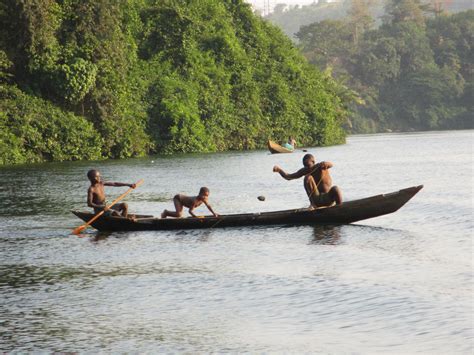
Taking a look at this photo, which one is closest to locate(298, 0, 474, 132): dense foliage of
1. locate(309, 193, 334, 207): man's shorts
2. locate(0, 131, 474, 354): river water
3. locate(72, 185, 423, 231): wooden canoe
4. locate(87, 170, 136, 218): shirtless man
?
locate(0, 131, 474, 354): river water

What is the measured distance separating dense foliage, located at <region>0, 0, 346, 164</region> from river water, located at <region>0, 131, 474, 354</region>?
19917 millimetres

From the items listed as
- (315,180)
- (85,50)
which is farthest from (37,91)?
(315,180)

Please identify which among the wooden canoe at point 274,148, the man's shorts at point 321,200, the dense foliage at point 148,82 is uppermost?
the dense foliage at point 148,82

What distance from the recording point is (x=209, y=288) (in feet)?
44.8

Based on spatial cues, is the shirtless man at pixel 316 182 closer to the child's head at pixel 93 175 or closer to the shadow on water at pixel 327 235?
the shadow on water at pixel 327 235

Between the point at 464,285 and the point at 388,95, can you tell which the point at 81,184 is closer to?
the point at 464,285

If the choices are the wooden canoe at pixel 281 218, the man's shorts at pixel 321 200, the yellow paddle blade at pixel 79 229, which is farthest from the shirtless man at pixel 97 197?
the man's shorts at pixel 321 200

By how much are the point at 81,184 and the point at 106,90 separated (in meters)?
17.8

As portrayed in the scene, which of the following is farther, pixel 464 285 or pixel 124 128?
pixel 124 128

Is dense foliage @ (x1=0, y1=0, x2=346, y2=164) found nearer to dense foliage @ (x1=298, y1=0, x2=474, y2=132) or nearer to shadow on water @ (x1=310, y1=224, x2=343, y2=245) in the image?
shadow on water @ (x1=310, y1=224, x2=343, y2=245)

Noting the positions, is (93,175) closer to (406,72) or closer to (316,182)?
(316,182)

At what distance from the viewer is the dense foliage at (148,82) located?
44.5m

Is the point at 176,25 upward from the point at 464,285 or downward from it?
upward

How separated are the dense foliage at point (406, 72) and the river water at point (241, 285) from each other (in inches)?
3609
